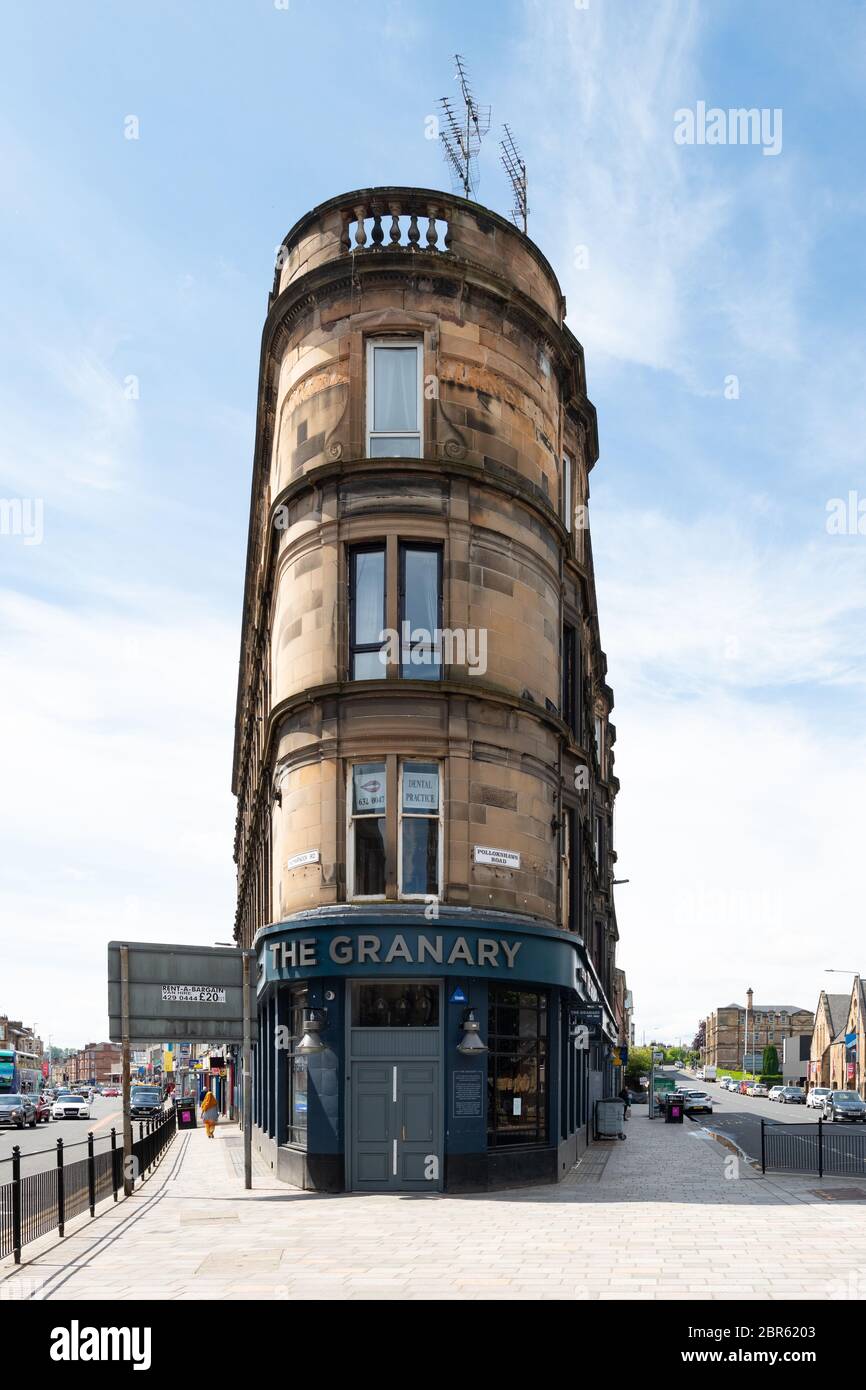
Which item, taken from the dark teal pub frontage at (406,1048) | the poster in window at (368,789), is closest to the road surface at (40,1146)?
the dark teal pub frontage at (406,1048)

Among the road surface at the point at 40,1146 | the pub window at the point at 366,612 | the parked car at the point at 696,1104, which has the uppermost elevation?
the pub window at the point at 366,612

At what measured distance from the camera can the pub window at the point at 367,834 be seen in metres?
21.8

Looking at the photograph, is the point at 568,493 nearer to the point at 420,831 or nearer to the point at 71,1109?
the point at 420,831

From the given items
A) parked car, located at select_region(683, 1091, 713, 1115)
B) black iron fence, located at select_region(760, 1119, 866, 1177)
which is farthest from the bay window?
parked car, located at select_region(683, 1091, 713, 1115)

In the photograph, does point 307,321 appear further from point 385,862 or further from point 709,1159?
point 709,1159

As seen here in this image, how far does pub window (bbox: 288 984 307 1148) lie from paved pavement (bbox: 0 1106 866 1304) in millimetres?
965

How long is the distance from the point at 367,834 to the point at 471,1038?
12.3 feet

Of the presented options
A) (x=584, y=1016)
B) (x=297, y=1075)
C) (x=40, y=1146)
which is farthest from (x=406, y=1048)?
(x=40, y=1146)

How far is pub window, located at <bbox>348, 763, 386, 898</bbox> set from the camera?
21.8 metres

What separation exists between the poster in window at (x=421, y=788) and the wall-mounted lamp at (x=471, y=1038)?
3385 mm

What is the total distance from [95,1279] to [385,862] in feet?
33.1

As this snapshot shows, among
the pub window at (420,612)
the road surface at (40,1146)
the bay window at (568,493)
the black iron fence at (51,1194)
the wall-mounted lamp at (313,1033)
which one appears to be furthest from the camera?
the bay window at (568,493)

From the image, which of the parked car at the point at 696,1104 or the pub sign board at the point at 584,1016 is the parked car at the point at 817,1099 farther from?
the pub sign board at the point at 584,1016

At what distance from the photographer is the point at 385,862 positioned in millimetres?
21672
